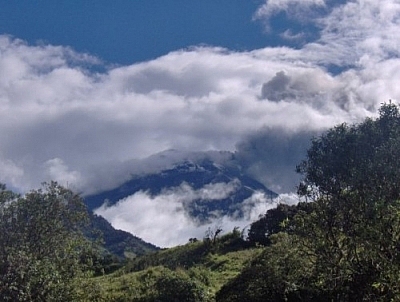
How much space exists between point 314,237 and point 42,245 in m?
15.0

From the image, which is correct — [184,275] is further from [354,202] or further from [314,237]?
[354,202]

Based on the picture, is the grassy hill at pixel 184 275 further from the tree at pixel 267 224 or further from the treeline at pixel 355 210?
the treeline at pixel 355 210

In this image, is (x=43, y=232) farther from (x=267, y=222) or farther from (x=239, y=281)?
(x=267, y=222)

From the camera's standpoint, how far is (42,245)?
105 ft

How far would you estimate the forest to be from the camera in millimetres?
25641

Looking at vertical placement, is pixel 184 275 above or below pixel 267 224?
below

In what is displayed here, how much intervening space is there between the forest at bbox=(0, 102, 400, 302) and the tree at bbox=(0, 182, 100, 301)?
0.18 feet

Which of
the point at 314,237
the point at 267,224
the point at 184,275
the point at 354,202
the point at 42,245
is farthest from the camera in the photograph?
the point at 267,224

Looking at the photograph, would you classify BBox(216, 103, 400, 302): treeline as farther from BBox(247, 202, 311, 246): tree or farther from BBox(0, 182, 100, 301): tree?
BBox(247, 202, 311, 246): tree

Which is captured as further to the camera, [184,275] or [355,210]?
[184,275]

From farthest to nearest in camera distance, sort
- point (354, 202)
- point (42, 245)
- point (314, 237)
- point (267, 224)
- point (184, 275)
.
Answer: point (267, 224) < point (184, 275) < point (42, 245) < point (314, 237) < point (354, 202)

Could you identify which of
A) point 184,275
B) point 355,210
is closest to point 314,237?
point 355,210

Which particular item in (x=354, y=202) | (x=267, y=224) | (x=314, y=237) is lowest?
(x=314, y=237)

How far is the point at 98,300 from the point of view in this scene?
42062mm
